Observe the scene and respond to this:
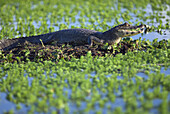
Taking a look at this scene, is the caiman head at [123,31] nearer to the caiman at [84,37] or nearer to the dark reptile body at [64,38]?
the caiman at [84,37]

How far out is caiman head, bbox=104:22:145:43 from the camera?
6.92 meters

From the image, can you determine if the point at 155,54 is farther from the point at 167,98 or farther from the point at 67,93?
the point at 67,93

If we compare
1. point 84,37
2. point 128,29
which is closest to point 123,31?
point 128,29

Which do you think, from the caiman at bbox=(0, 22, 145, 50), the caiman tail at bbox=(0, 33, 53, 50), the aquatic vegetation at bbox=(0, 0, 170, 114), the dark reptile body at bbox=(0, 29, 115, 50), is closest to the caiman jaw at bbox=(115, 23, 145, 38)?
the caiman at bbox=(0, 22, 145, 50)

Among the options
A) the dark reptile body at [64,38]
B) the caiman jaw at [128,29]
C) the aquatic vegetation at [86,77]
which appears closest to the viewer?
the aquatic vegetation at [86,77]

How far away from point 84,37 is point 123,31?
3.82 ft

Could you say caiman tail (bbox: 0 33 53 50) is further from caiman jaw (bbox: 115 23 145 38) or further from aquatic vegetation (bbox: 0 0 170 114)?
caiman jaw (bbox: 115 23 145 38)

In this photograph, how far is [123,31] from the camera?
6.95m

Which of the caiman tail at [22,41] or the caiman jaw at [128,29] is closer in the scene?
the caiman jaw at [128,29]

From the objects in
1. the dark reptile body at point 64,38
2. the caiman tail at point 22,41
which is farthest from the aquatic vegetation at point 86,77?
the caiman tail at point 22,41

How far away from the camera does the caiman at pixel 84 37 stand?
22.8 feet

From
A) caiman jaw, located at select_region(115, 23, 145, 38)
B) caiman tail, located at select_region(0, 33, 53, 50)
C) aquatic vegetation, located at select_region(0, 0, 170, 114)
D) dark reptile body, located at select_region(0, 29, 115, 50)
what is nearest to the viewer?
aquatic vegetation, located at select_region(0, 0, 170, 114)

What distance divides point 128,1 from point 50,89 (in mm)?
10106

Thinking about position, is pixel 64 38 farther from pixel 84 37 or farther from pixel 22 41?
pixel 22 41
